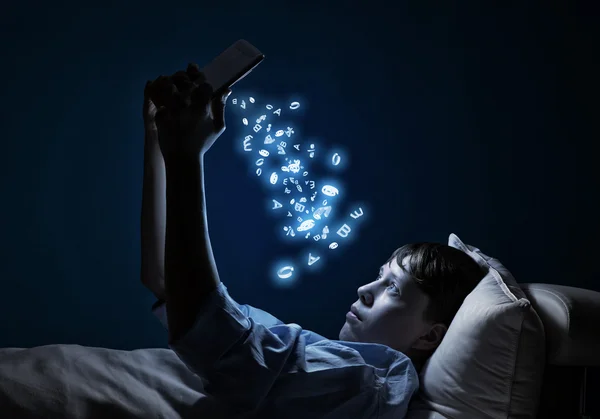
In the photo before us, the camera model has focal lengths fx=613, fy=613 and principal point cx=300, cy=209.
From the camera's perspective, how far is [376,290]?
134 centimetres

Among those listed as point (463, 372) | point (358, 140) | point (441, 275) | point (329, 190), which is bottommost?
point (463, 372)

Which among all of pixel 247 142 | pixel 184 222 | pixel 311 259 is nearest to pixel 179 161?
pixel 184 222

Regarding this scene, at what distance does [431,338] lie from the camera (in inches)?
52.1

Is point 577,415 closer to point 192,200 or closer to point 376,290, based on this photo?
point 376,290

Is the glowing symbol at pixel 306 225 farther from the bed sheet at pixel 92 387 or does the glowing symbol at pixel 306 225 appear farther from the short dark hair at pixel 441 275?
the bed sheet at pixel 92 387

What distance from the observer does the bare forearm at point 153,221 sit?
121 centimetres

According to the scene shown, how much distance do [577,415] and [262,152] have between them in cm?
113

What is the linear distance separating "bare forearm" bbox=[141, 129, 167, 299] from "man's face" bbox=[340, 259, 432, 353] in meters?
0.41

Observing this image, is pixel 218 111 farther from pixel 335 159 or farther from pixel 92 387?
pixel 335 159

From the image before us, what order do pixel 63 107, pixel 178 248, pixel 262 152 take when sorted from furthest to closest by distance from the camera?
pixel 262 152, pixel 63 107, pixel 178 248

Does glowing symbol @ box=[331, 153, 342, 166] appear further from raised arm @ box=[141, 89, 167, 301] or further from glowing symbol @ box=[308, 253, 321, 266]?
raised arm @ box=[141, 89, 167, 301]

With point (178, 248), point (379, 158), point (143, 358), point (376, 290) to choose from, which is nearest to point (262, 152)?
point (379, 158)

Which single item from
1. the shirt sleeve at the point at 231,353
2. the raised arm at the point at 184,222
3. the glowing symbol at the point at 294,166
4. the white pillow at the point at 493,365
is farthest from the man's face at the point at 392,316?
the glowing symbol at the point at 294,166

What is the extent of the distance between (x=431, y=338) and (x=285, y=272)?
0.71 m
